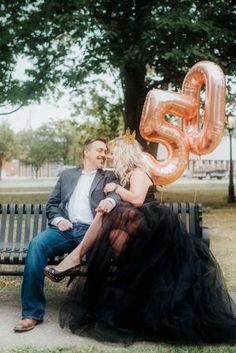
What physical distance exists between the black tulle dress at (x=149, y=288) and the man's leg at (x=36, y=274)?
250 millimetres

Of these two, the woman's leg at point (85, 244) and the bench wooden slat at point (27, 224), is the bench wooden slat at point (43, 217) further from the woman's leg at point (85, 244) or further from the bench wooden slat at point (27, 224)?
the woman's leg at point (85, 244)

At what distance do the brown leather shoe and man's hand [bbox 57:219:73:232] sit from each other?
0.94 metres

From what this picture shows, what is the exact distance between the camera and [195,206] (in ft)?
18.7

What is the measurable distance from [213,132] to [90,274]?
9.37ft

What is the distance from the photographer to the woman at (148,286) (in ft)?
14.3

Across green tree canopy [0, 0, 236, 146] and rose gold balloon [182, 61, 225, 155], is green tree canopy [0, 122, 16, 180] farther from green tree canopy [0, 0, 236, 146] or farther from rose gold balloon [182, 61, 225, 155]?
rose gold balloon [182, 61, 225, 155]

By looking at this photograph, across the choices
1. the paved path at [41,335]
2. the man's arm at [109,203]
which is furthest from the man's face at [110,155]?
the paved path at [41,335]

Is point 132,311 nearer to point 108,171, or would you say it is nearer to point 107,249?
point 107,249

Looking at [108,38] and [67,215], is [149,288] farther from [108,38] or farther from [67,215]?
[108,38]

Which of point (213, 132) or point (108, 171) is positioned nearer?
point (108, 171)

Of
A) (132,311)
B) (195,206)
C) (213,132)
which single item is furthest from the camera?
(213,132)

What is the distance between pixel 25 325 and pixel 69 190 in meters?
1.51

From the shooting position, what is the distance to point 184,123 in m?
7.19

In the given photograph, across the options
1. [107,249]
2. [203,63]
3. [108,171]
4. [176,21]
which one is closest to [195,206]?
[108,171]
